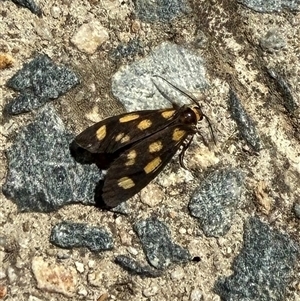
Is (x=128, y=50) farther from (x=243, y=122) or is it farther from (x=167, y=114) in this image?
(x=243, y=122)

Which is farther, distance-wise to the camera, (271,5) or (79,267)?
(271,5)

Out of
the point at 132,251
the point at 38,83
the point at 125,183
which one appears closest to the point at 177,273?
A: the point at 132,251

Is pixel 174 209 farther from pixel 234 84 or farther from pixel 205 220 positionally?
pixel 234 84

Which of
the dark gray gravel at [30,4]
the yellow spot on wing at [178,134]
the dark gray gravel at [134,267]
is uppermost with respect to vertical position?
the dark gray gravel at [30,4]

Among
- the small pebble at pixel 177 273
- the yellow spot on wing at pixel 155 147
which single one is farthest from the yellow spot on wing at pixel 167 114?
the small pebble at pixel 177 273

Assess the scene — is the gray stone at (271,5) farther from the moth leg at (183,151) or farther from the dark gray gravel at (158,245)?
the dark gray gravel at (158,245)

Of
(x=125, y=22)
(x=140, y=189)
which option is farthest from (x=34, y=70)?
(x=140, y=189)
